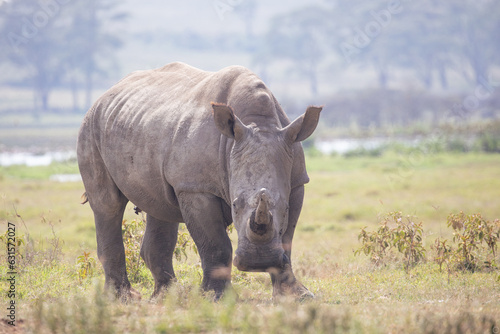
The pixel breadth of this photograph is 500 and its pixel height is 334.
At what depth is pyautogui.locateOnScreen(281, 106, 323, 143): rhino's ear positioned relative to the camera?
220 inches

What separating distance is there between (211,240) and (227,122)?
0.97m

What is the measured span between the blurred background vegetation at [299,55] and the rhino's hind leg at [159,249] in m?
53.2

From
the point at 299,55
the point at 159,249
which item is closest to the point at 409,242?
the point at 159,249

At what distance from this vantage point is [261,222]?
5.06 meters

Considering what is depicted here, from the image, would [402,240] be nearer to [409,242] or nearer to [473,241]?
[409,242]

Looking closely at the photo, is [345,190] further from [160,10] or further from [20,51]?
[160,10]

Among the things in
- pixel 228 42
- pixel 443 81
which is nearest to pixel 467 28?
pixel 443 81

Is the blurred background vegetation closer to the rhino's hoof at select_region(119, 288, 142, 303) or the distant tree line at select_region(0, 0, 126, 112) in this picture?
the distant tree line at select_region(0, 0, 126, 112)

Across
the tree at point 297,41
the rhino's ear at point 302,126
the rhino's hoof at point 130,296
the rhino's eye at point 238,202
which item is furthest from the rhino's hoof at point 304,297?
the tree at point 297,41

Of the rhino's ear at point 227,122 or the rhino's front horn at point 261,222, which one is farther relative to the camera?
the rhino's ear at point 227,122

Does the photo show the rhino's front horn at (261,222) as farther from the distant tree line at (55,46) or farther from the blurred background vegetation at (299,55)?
the distant tree line at (55,46)

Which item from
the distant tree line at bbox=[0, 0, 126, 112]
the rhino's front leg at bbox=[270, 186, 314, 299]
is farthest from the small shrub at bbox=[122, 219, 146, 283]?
the distant tree line at bbox=[0, 0, 126, 112]

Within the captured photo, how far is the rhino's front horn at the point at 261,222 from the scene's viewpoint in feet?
16.3

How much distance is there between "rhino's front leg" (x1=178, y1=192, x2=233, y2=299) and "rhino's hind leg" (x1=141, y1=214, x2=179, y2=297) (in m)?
1.49
